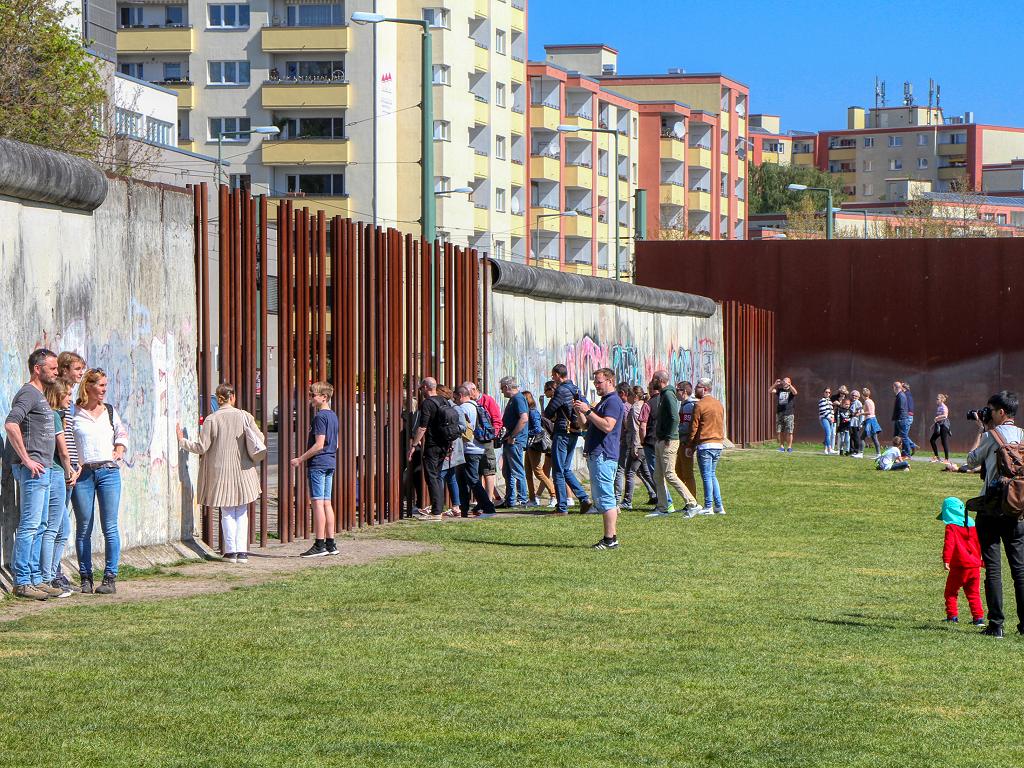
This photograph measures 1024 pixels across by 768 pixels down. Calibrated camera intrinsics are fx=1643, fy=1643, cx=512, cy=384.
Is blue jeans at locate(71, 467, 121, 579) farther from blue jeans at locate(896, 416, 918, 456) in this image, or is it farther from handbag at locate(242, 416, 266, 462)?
blue jeans at locate(896, 416, 918, 456)

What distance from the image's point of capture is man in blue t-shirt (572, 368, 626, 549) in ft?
54.0

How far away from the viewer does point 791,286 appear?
145ft

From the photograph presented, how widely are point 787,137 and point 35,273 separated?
6346 inches

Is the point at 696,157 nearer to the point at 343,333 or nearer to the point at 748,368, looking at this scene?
the point at 748,368

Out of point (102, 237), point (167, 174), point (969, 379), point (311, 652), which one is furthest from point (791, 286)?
point (311, 652)

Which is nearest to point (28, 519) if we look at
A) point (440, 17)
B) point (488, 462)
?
point (488, 462)

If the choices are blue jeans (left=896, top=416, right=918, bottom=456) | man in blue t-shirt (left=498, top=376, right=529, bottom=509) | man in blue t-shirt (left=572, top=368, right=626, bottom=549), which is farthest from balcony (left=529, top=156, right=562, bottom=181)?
man in blue t-shirt (left=572, top=368, right=626, bottom=549)

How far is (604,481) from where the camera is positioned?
16484 millimetres

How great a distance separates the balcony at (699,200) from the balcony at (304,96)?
38.5 meters

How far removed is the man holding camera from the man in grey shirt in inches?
266

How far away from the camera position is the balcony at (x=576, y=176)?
90750 millimetres

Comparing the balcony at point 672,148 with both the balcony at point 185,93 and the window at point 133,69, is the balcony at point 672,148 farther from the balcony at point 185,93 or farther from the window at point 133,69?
the window at point 133,69

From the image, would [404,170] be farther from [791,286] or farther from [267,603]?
[267,603]

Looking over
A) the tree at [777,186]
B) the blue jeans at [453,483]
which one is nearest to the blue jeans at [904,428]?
the blue jeans at [453,483]
